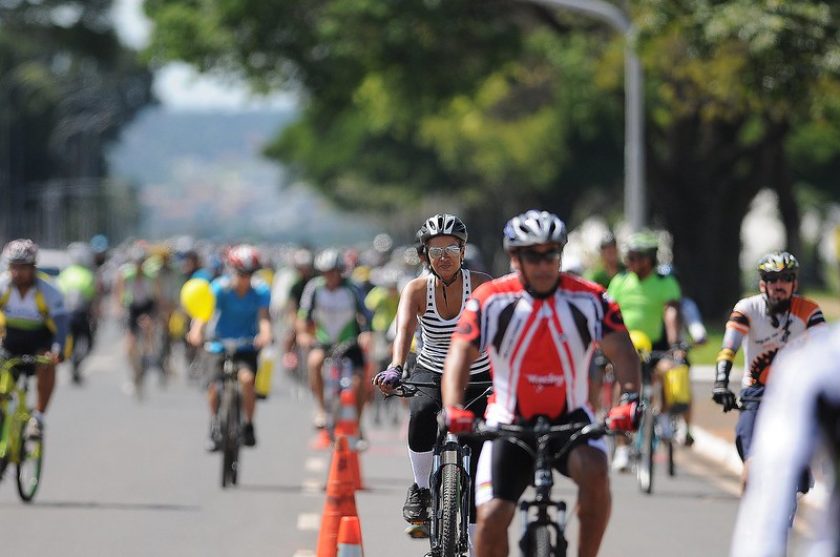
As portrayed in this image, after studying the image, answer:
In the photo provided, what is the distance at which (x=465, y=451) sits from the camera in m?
8.70

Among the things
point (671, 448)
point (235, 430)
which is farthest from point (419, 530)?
point (671, 448)

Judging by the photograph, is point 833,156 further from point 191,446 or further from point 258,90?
point 191,446

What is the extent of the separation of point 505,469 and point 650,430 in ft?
24.1

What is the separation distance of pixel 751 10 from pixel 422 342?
1120cm

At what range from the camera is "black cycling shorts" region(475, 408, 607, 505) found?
6.64m

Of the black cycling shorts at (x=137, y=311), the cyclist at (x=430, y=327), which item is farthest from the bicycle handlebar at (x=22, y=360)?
the black cycling shorts at (x=137, y=311)

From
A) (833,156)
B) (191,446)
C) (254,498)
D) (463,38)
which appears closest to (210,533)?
(254,498)

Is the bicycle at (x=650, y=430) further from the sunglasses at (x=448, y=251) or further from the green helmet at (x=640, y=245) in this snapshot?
A: the sunglasses at (x=448, y=251)

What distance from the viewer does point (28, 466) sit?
1277cm

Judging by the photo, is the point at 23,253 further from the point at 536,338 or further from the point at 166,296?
the point at 166,296

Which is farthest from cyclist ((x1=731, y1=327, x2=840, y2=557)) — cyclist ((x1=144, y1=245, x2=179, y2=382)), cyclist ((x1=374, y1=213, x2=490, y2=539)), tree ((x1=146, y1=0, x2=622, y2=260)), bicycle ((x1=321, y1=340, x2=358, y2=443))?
tree ((x1=146, y1=0, x2=622, y2=260))

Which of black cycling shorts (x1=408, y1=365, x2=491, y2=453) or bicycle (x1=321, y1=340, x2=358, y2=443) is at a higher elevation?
bicycle (x1=321, y1=340, x2=358, y2=443)

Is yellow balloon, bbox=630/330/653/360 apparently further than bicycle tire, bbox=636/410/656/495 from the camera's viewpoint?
Yes

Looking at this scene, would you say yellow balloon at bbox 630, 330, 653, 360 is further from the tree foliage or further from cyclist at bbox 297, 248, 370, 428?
the tree foliage
